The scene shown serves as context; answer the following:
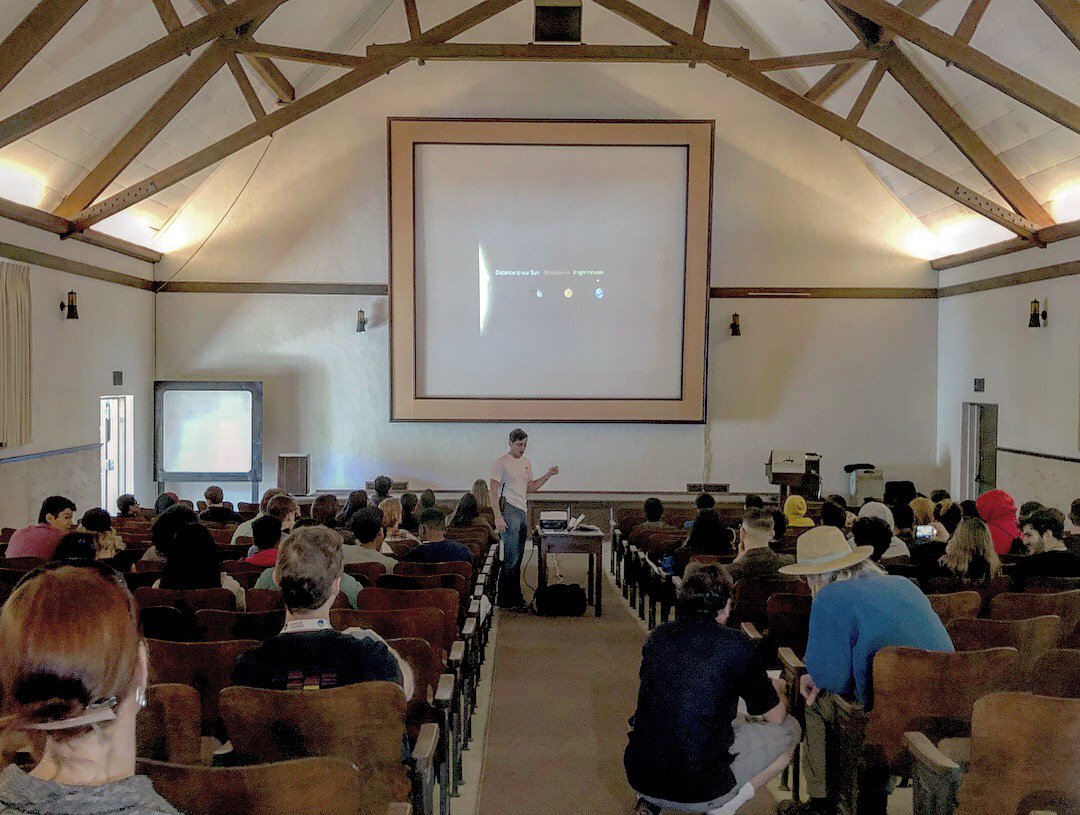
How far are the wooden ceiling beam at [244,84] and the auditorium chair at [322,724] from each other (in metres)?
8.15

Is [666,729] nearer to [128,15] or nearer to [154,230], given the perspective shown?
[128,15]

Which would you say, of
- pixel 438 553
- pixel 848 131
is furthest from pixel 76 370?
pixel 848 131

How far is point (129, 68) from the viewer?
7992 millimetres

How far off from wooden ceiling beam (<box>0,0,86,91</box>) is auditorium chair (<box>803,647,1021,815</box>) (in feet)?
22.8

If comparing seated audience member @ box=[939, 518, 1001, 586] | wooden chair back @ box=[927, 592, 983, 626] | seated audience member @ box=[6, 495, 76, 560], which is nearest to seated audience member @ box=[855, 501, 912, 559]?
seated audience member @ box=[939, 518, 1001, 586]

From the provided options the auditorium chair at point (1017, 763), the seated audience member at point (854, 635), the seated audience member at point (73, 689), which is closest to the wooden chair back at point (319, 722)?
the seated audience member at point (73, 689)

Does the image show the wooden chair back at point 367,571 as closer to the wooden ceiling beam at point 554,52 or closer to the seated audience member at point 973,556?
the seated audience member at point 973,556

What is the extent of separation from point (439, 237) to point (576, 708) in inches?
308

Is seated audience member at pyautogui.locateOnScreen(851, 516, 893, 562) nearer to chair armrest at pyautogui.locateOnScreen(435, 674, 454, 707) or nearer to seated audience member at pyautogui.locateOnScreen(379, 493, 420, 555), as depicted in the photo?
chair armrest at pyautogui.locateOnScreen(435, 674, 454, 707)

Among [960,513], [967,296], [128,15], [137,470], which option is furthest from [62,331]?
[967,296]

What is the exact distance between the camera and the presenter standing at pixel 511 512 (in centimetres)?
830

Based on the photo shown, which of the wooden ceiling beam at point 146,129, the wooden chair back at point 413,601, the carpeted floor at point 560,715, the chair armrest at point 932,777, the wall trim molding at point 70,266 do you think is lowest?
the carpeted floor at point 560,715

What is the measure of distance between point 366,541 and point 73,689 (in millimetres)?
4366

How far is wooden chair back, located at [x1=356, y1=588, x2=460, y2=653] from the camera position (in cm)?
427
